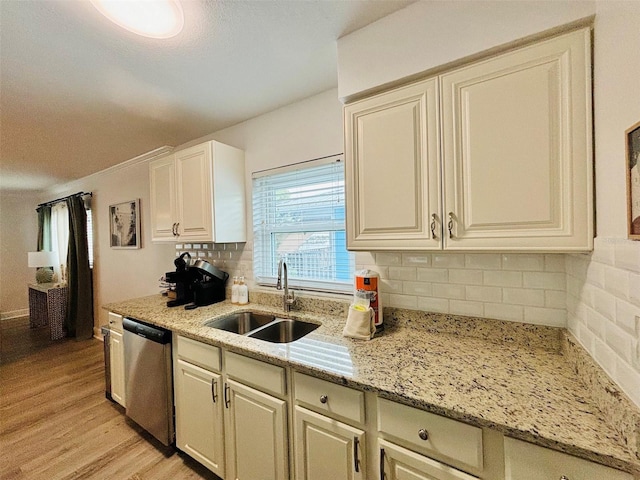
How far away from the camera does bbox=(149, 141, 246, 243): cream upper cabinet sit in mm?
2020

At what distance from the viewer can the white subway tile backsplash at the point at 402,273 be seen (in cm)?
148

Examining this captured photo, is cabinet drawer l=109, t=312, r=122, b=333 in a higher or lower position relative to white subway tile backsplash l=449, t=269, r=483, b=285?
lower

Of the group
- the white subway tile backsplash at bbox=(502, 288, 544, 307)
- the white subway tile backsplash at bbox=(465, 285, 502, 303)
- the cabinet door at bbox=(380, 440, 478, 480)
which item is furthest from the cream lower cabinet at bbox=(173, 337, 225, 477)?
the white subway tile backsplash at bbox=(502, 288, 544, 307)

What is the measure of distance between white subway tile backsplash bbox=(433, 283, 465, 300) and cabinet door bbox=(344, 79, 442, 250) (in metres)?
0.36

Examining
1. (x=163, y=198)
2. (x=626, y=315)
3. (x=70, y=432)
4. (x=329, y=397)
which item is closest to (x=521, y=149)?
(x=626, y=315)

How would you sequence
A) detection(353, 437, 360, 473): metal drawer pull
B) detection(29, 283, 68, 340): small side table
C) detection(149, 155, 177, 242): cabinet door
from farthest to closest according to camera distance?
detection(29, 283, 68, 340): small side table
detection(149, 155, 177, 242): cabinet door
detection(353, 437, 360, 473): metal drawer pull

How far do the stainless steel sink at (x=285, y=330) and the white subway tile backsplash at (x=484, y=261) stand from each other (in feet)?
3.15

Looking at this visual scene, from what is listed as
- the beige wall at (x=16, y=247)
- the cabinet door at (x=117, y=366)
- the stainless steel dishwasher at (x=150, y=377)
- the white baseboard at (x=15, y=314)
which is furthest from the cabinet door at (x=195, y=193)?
the white baseboard at (x=15, y=314)

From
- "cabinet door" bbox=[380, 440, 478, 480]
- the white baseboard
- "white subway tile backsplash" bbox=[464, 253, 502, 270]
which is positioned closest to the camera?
"cabinet door" bbox=[380, 440, 478, 480]

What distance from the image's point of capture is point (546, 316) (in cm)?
117

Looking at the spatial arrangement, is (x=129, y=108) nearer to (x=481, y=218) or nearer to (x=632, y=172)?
(x=481, y=218)

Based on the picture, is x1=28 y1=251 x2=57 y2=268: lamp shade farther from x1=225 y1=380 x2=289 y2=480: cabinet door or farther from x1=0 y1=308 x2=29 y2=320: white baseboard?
x1=225 y1=380 x2=289 y2=480: cabinet door

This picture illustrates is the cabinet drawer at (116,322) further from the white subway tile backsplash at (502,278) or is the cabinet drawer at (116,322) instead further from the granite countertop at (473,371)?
the white subway tile backsplash at (502,278)

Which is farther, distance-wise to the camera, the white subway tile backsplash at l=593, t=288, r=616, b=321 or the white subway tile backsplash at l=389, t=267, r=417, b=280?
the white subway tile backsplash at l=389, t=267, r=417, b=280
